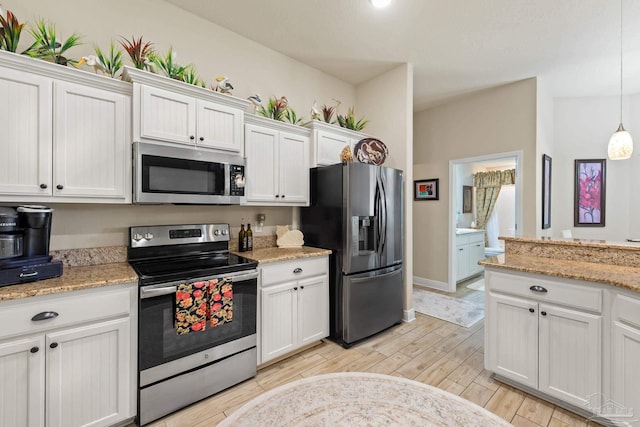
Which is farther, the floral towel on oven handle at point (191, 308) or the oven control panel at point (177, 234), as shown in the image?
the oven control panel at point (177, 234)

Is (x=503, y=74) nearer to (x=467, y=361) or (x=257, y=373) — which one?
(x=467, y=361)

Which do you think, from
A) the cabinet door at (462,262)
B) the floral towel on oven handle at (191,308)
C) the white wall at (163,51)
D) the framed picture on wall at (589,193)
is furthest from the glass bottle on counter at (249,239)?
the framed picture on wall at (589,193)

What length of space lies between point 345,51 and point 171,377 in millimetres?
Answer: 3451

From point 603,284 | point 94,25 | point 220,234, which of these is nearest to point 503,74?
point 603,284

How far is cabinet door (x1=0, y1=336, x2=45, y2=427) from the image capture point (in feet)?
4.53

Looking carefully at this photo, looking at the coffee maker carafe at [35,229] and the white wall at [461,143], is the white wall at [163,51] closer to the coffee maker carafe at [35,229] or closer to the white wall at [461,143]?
the coffee maker carafe at [35,229]

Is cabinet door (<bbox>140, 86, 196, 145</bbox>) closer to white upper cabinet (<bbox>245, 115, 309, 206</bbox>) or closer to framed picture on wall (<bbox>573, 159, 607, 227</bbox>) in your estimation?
white upper cabinet (<bbox>245, 115, 309, 206</bbox>)

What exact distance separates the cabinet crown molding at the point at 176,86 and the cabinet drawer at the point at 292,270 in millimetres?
1415

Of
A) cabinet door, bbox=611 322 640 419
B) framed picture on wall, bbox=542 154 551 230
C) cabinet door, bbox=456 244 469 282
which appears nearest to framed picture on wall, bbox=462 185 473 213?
cabinet door, bbox=456 244 469 282

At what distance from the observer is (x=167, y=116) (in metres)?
2.07

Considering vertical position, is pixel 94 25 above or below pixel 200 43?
below

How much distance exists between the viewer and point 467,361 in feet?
8.27

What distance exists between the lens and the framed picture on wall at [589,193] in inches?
173

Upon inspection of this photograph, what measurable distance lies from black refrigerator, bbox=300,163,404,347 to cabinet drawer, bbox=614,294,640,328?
172 cm
